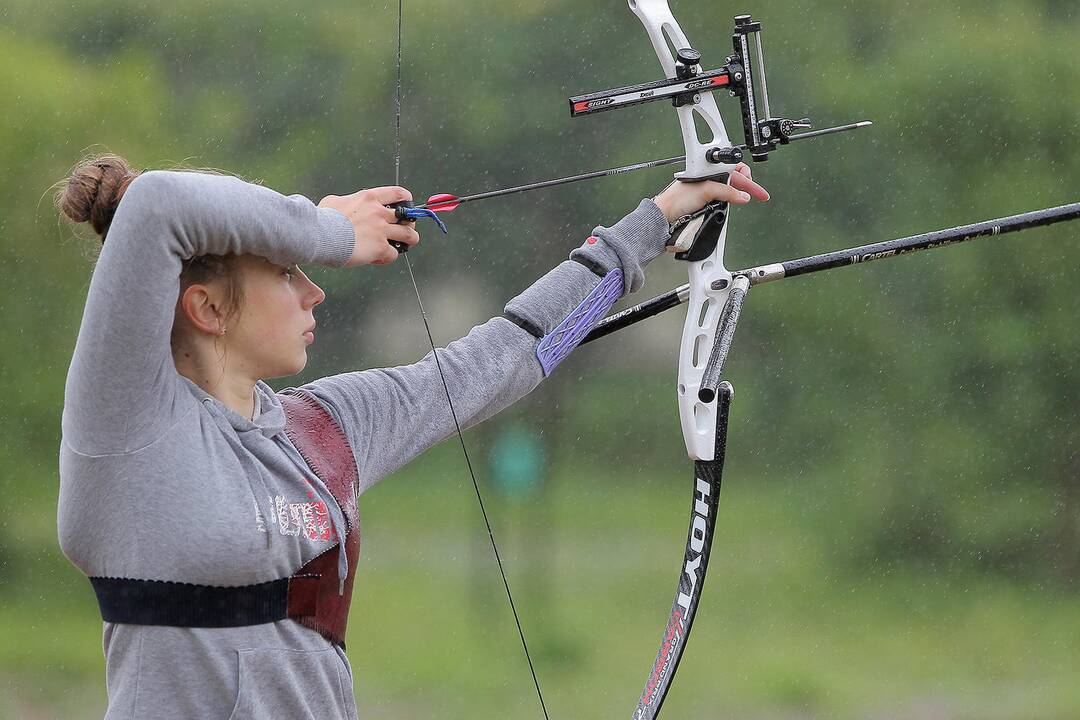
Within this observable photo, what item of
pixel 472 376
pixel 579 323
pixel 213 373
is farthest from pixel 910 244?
pixel 213 373

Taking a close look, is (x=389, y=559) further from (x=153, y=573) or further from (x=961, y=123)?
(x=153, y=573)

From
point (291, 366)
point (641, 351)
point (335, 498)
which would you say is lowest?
point (641, 351)

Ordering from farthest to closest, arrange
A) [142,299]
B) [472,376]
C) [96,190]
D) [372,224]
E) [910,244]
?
1. [910,244]
2. [472,376]
3. [372,224]
4. [96,190]
5. [142,299]

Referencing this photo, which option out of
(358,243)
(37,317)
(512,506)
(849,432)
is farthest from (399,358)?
(358,243)

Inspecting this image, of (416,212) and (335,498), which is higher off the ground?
(416,212)

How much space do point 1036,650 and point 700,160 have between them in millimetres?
2860

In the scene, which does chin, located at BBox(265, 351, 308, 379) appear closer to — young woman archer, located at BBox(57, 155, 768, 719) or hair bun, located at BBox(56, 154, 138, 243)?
young woman archer, located at BBox(57, 155, 768, 719)

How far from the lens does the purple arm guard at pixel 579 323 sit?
1372 millimetres

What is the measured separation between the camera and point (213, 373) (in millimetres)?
1126

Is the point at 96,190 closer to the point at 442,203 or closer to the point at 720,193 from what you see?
the point at 442,203

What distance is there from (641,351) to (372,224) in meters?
2.31

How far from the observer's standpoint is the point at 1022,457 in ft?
12.1

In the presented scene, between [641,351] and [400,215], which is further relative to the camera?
[641,351]

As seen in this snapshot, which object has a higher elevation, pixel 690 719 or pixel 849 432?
pixel 849 432
